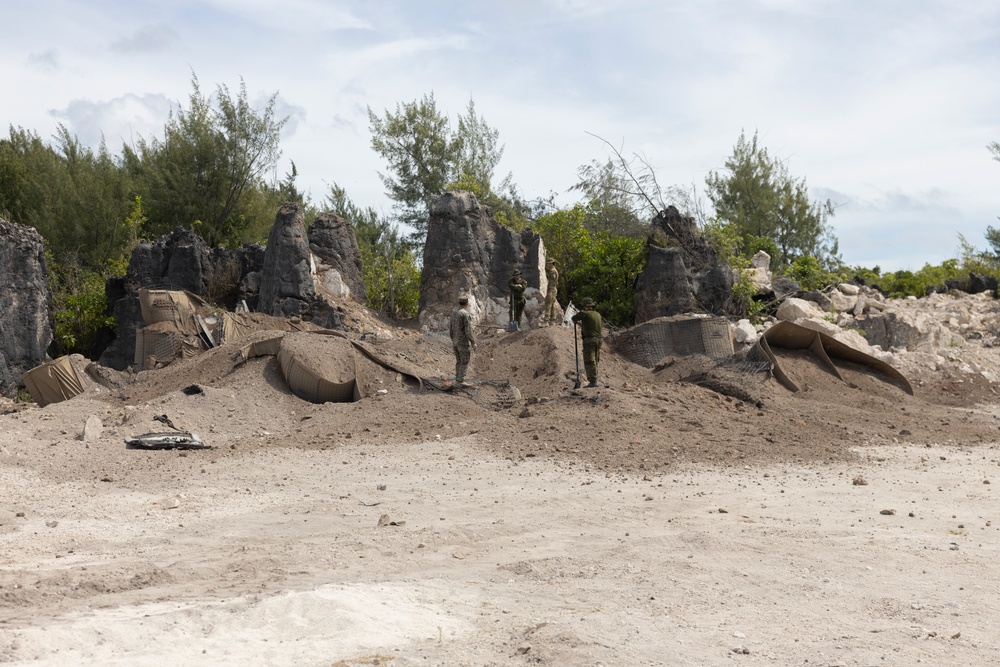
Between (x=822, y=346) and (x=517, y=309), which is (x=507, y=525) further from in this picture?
(x=517, y=309)

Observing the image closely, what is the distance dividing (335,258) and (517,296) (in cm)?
384

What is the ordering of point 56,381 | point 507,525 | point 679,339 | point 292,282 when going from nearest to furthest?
1. point 507,525
2. point 56,381
3. point 679,339
4. point 292,282

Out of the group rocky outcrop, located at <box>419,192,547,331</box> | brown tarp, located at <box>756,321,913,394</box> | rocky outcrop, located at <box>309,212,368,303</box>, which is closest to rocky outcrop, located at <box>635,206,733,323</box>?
rocky outcrop, located at <box>419,192,547,331</box>

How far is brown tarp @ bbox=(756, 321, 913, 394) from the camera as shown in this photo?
1434 cm

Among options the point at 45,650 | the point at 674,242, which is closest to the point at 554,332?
the point at 674,242

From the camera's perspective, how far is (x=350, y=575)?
6074 mm

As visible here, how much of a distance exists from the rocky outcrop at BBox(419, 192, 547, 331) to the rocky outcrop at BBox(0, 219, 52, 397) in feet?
21.8

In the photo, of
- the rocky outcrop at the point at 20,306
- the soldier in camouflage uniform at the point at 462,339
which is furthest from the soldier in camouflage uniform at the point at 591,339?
the rocky outcrop at the point at 20,306

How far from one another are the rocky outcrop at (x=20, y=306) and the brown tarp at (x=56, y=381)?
90.2 inches

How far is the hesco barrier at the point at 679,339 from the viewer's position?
15.8 meters

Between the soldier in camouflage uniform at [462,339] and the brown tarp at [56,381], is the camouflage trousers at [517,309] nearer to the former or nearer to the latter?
the soldier in camouflage uniform at [462,339]

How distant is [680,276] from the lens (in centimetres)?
1856

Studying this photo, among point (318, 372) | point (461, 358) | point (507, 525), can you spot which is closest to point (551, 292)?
point (461, 358)

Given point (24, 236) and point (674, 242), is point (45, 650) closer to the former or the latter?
point (24, 236)
